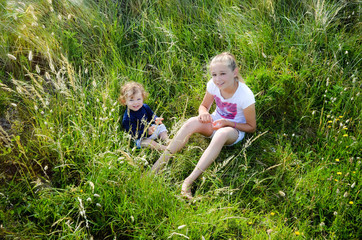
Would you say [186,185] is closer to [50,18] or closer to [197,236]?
[197,236]

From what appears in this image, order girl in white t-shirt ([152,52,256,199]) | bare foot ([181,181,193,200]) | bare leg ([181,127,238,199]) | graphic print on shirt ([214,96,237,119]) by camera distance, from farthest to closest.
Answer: graphic print on shirt ([214,96,237,119]), girl in white t-shirt ([152,52,256,199]), bare leg ([181,127,238,199]), bare foot ([181,181,193,200])

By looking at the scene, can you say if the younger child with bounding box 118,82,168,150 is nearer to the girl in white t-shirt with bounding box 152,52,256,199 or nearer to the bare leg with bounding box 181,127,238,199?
the girl in white t-shirt with bounding box 152,52,256,199

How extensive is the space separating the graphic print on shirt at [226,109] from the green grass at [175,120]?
0.36 meters

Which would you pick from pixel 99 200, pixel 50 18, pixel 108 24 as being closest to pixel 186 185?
pixel 99 200

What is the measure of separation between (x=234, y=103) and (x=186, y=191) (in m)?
1.03

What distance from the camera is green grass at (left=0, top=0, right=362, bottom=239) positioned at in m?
2.72

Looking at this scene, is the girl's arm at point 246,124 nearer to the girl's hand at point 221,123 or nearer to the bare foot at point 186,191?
the girl's hand at point 221,123

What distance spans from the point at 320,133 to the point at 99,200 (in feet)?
7.65

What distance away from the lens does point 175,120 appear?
3266 millimetres

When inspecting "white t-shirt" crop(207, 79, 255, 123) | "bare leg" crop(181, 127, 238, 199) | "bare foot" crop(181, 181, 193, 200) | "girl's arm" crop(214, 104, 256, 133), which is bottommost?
"bare foot" crop(181, 181, 193, 200)

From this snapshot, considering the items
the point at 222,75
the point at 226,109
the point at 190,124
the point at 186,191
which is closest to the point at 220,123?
the point at 226,109

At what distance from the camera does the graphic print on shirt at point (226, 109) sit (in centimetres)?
351

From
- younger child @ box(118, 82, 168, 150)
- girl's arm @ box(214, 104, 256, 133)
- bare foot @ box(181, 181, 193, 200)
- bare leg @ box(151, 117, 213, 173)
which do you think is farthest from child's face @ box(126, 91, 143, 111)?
bare foot @ box(181, 181, 193, 200)

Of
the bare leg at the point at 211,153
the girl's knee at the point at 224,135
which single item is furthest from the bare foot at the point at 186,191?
the girl's knee at the point at 224,135
